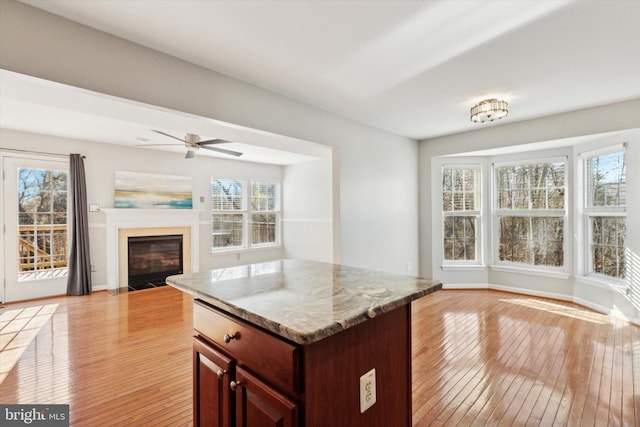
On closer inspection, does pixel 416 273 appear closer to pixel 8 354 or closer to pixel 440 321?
pixel 440 321

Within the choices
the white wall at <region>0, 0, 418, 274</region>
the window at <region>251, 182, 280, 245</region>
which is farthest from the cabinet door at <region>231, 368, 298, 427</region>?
the window at <region>251, 182, 280, 245</region>

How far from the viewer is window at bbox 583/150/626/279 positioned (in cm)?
375

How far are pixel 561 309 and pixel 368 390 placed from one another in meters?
4.25

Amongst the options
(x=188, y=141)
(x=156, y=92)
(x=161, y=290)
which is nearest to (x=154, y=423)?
(x=156, y=92)

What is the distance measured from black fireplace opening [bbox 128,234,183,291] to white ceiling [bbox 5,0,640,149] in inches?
165

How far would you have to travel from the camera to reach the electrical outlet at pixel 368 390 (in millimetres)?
1133

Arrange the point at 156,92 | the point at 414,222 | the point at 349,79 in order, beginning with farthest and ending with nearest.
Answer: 1. the point at 414,222
2. the point at 349,79
3. the point at 156,92

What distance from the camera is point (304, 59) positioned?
2.42m

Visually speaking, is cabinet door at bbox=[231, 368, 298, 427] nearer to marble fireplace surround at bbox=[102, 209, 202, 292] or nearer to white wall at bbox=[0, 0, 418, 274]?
white wall at bbox=[0, 0, 418, 274]

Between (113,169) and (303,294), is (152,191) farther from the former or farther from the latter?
(303,294)

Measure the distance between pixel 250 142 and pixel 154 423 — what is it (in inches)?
138

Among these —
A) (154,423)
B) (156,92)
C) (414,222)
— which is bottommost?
(154,423)

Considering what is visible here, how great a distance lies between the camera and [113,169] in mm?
5234

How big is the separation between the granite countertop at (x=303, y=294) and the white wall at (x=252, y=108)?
1.54 meters
